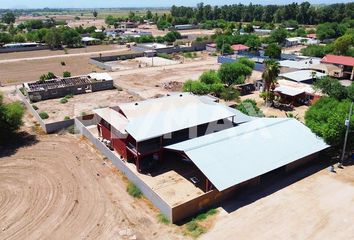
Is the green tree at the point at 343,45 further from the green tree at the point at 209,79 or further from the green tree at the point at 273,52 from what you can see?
the green tree at the point at 209,79

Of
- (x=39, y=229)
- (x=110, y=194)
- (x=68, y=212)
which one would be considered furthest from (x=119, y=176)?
(x=39, y=229)

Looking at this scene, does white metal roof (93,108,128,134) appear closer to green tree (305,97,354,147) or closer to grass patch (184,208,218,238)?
grass patch (184,208,218,238)

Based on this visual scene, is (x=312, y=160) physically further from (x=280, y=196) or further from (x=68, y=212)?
(x=68, y=212)

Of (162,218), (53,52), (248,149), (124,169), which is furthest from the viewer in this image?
(53,52)

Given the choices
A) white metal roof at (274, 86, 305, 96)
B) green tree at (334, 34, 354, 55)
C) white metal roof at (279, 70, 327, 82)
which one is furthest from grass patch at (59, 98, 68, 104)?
green tree at (334, 34, 354, 55)

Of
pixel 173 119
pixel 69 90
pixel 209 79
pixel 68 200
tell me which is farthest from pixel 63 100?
pixel 68 200

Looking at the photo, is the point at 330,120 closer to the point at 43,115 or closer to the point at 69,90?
the point at 43,115
